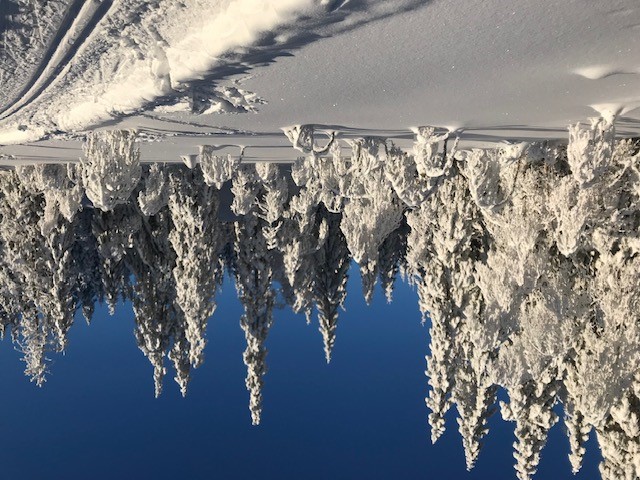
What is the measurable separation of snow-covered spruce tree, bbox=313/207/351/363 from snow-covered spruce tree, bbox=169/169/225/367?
2.62 m

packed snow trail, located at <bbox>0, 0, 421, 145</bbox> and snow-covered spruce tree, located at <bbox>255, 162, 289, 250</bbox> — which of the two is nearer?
packed snow trail, located at <bbox>0, 0, 421, 145</bbox>

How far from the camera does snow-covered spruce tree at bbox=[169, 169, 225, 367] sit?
930 centimetres

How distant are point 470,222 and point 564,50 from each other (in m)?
4.87

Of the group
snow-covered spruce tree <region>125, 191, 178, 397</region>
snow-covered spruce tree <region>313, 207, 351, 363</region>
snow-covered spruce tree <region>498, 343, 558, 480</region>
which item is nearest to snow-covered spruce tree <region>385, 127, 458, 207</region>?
snow-covered spruce tree <region>498, 343, 558, 480</region>

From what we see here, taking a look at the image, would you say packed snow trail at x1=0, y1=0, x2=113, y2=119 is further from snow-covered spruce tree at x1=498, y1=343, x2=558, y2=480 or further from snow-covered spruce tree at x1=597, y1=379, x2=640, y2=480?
snow-covered spruce tree at x1=597, y1=379, x2=640, y2=480

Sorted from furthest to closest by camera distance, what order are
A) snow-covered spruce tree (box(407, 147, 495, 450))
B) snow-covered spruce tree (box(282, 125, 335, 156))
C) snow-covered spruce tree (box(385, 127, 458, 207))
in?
1. snow-covered spruce tree (box(407, 147, 495, 450))
2. snow-covered spruce tree (box(385, 127, 458, 207))
3. snow-covered spruce tree (box(282, 125, 335, 156))

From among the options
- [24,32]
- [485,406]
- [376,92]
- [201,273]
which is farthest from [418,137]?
[201,273]

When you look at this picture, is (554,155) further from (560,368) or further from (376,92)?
(560,368)

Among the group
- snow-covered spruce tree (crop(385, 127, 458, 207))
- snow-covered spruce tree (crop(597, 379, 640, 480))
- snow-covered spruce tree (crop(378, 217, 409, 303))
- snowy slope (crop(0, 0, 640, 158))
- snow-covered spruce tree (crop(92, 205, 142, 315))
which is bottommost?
snow-covered spruce tree (crop(597, 379, 640, 480))

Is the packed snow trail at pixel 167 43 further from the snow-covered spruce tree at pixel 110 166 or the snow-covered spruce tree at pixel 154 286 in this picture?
A: the snow-covered spruce tree at pixel 154 286

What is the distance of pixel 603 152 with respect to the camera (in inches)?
149

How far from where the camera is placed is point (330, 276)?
11.9 metres

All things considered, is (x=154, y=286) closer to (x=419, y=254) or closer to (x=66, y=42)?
(x=419, y=254)

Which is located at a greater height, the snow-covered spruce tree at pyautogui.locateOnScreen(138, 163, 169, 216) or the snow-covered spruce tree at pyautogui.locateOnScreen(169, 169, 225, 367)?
the snow-covered spruce tree at pyautogui.locateOnScreen(138, 163, 169, 216)
